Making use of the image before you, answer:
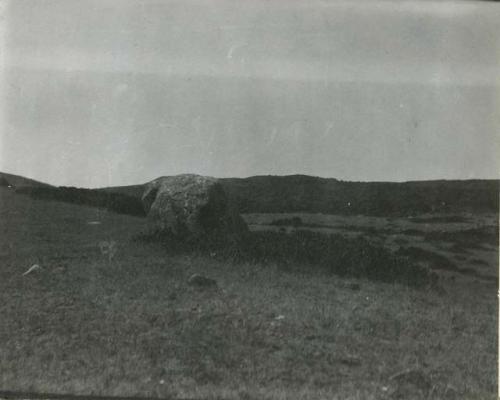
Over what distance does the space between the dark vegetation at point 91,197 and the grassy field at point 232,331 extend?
18.0 ft

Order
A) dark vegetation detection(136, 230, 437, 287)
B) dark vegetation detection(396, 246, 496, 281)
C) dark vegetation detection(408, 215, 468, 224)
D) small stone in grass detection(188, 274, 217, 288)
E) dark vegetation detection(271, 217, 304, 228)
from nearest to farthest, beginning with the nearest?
small stone in grass detection(188, 274, 217, 288) < dark vegetation detection(136, 230, 437, 287) < dark vegetation detection(396, 246, 496, 281) < dark vegetation detection(408, 215, 468, 224) < dark vegetation detection(271, 217, 304, 228)

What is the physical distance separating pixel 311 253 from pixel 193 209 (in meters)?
3.54

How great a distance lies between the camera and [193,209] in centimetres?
1375

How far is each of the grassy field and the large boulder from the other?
1621 millimetres

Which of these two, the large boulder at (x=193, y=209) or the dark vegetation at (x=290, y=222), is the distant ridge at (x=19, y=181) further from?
the dark vegetation at (x=290, y=222)

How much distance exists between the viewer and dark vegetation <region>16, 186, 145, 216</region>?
1777 centimetres

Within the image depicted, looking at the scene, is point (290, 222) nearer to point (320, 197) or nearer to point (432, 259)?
point (320, 197)

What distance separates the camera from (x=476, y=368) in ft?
25.4

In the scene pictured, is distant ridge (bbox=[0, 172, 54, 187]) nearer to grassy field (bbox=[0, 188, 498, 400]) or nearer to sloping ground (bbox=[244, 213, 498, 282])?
grassy field (bbox=[0, 188, 498, 400])

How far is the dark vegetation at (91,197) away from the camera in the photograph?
17.8 metres

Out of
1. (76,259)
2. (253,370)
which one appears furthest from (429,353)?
(76,259)

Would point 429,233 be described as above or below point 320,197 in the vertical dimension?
below

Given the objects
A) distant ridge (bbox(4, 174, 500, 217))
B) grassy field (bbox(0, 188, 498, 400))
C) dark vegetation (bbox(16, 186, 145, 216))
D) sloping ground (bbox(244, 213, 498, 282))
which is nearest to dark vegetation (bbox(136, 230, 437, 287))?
grassy field (bbox(0, 188, 498, 400))

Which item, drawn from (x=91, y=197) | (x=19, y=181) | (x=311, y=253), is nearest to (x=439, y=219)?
(x=311, y=253)
